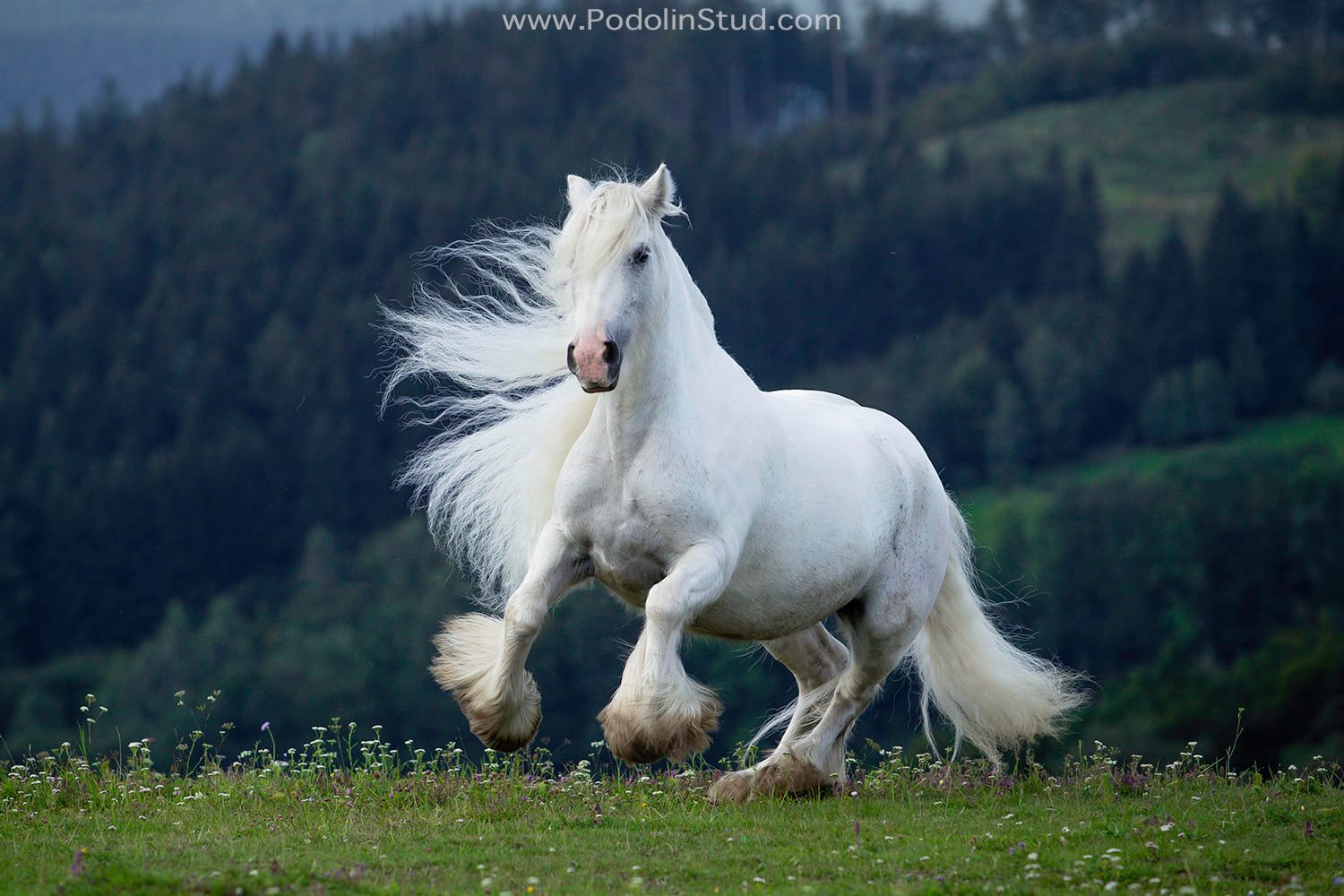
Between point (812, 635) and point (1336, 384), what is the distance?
91.9 m

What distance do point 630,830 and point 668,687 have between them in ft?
2.40

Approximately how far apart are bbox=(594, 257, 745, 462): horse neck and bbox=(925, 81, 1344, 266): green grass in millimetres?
104310

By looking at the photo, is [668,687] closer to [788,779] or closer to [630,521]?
[630,521]

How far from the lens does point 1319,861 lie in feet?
19.8

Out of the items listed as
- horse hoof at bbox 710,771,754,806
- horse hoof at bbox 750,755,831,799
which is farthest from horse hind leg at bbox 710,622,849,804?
horse hoof at bbox 710,771,754,806

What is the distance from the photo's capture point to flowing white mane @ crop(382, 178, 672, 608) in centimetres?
744

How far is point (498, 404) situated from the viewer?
7.87 meters

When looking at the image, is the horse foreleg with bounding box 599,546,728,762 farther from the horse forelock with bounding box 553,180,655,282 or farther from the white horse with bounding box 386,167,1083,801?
the horse forelock with bounding box 553,180,655,282

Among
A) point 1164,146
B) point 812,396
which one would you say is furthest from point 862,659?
point 1164,146

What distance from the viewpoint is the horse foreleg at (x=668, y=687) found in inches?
247

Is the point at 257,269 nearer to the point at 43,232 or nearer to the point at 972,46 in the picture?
the point at 43,232

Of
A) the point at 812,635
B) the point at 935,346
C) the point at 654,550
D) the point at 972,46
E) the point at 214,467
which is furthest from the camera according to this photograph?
the point at 972,46

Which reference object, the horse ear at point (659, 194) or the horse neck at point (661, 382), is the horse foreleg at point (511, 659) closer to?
the horse neck at point (661, 382)

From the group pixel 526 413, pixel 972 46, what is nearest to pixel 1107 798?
pixel 526 413
